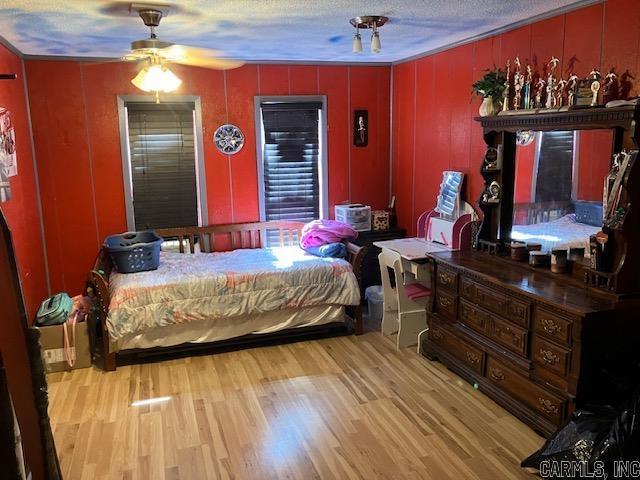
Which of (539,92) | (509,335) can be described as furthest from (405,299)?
(539,92)

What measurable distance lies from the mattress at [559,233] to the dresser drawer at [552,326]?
0.50 meters

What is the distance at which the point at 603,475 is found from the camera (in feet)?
7.68

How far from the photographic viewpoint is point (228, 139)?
5.10 meters

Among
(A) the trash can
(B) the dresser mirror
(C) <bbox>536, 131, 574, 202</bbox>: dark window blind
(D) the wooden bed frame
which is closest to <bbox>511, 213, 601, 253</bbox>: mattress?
(B) the dresser mirror

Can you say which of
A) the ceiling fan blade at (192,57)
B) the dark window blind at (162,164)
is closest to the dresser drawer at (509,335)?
the ceiling fan blade at (192,57)

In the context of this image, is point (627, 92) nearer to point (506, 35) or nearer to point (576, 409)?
point (506, 35)

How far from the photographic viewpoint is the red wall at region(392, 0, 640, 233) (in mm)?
2961

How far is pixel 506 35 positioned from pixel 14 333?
3.49m

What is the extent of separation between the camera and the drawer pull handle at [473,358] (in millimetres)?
3488

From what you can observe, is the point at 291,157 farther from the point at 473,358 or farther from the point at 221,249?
the point at 473,358

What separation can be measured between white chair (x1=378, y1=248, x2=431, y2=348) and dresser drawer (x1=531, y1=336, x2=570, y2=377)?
1189 millimetres

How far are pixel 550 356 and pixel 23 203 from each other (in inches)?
148

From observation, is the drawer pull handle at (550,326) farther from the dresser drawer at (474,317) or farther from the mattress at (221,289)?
the mattress at (221,289)

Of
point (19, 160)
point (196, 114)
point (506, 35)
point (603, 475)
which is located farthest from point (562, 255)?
point (19, 160)
